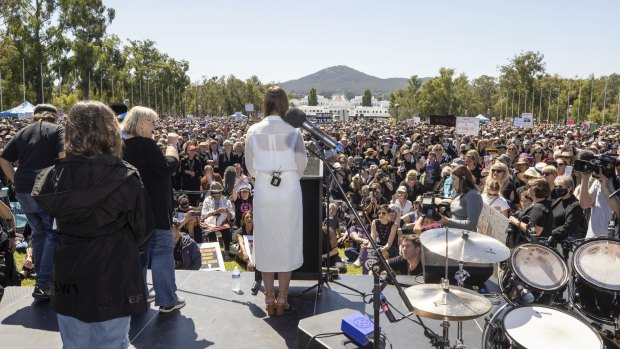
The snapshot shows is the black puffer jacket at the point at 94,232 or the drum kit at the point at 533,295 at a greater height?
the black puffer jacket at the point at 94,232

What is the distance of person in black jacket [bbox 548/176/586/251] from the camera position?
5.71 m

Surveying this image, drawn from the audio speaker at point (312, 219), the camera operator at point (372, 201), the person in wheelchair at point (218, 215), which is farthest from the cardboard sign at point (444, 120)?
the audio speaker at point (312, 219)

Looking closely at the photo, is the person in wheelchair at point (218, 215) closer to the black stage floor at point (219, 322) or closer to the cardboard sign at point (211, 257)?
the cardboard sign at point (211, 257)

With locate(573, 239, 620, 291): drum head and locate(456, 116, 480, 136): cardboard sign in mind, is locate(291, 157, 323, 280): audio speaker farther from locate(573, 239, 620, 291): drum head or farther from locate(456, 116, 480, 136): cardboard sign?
locate(456, 116, 480, 136): cardboard sign

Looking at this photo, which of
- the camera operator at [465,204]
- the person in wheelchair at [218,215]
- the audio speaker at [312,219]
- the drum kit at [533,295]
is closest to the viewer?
the drum kit at [533,295]

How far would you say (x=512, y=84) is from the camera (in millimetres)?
76562

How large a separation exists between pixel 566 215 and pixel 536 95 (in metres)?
77.8

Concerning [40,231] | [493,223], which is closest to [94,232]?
[40,231]

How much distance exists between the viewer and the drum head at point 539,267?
11.9 feet

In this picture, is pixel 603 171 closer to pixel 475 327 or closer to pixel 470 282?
pixel 470 282

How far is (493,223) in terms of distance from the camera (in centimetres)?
533

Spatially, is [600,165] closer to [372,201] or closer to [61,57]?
[372,201]

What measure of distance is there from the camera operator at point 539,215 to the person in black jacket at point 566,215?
0.13m

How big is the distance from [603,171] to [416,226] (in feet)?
8.67
